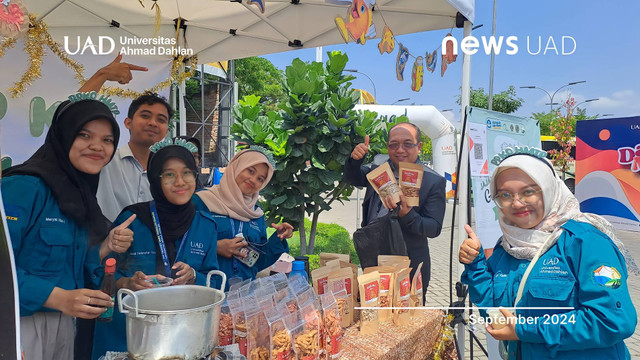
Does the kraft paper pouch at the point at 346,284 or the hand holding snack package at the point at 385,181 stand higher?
the hand holding snack package at the point at 385,181

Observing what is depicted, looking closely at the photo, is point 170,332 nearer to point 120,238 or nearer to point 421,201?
point 120,238

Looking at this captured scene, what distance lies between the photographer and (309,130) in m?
3.77

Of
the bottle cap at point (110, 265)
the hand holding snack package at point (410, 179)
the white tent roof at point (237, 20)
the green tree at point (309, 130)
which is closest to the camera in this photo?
the bottle cap at point (110, 265)

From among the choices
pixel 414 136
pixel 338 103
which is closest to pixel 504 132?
pixel 414 136

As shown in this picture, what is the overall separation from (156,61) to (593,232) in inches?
147

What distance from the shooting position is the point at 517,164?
1.54 m

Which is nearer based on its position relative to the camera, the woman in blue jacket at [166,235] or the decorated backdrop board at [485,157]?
the woman in blue jacket at [166,235]

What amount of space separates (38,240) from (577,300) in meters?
1.99

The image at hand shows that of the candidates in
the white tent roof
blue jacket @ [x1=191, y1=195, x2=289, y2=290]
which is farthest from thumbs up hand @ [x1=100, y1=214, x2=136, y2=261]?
the white tent roof

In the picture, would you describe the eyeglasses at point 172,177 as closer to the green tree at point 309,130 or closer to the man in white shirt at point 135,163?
the man in white shirt at point 135,163

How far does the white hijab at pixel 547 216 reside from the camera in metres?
1.50

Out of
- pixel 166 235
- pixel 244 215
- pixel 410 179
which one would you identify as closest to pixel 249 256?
pixel 244 215

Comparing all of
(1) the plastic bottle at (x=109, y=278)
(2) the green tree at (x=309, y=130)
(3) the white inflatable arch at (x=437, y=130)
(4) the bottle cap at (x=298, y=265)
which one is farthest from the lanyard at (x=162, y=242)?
(3) the white inflatable arch at (x=437, y=130)

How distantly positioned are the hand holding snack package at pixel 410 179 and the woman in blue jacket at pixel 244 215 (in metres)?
0.79
